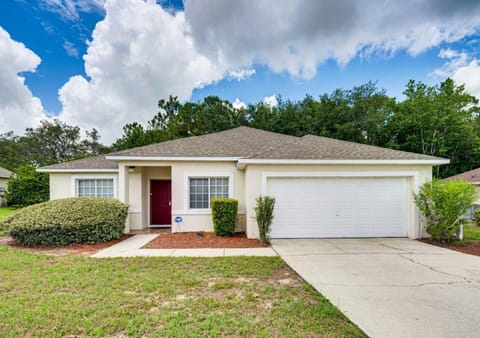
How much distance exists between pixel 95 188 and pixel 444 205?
13.4m

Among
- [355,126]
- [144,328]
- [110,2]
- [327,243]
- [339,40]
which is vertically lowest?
[327,243]

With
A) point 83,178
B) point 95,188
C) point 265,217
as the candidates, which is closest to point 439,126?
point 265,217

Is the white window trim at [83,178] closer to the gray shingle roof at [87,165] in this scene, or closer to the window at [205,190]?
the gray shingle roof at [87,165]

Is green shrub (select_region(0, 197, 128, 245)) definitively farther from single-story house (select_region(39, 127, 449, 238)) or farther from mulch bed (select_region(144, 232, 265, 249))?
mulch bed (select_region(144, 232, 265, 249))

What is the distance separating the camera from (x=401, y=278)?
13.9ft

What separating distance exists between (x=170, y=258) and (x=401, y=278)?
5.20m

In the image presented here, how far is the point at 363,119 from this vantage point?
67.3 feet

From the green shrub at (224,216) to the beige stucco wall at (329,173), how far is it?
2.09 feet

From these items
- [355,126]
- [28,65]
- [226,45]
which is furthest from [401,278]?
[28,65]

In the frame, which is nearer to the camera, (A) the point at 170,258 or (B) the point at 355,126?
(A) the point at 170,258

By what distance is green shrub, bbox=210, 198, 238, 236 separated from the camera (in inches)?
309

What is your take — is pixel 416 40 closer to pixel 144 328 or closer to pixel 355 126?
pixel 355 126

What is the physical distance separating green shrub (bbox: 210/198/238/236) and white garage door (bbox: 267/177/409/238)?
1.52m

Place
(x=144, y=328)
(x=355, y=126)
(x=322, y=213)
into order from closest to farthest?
(x=144, y=328) → (x=322, y=213) → (x=355, y=126)
